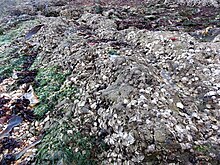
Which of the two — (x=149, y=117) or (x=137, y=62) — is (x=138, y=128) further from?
(x=137, y=62)

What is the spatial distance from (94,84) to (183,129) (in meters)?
3.08

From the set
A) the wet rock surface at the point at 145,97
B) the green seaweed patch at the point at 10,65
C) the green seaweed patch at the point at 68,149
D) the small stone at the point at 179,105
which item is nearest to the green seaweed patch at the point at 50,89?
the wet rock surface at the point at 145,97

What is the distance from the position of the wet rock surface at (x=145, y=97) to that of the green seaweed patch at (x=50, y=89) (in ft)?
0.96

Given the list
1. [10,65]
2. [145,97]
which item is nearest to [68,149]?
[145,97]

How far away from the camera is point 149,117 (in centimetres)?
617

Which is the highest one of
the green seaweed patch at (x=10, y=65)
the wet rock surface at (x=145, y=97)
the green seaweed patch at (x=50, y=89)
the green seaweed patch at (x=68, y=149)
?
the wet rock surface at (x=145, y=97)

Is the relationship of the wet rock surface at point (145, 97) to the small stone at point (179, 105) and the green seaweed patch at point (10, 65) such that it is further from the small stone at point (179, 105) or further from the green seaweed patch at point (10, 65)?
the green seaweed patch at point (10, 65)

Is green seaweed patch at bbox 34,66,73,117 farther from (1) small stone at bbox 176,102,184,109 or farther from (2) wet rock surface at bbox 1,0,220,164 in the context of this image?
(1) small stone at bbox 176,102,184,109

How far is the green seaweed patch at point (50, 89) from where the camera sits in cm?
834

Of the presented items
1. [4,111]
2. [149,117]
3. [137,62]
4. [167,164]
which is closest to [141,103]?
[149,117]

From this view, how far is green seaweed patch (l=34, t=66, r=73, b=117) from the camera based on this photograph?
328 inches

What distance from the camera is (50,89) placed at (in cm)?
920

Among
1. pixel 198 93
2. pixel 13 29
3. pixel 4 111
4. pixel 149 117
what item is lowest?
pixel 13 29

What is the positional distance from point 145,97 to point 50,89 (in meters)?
3.84
